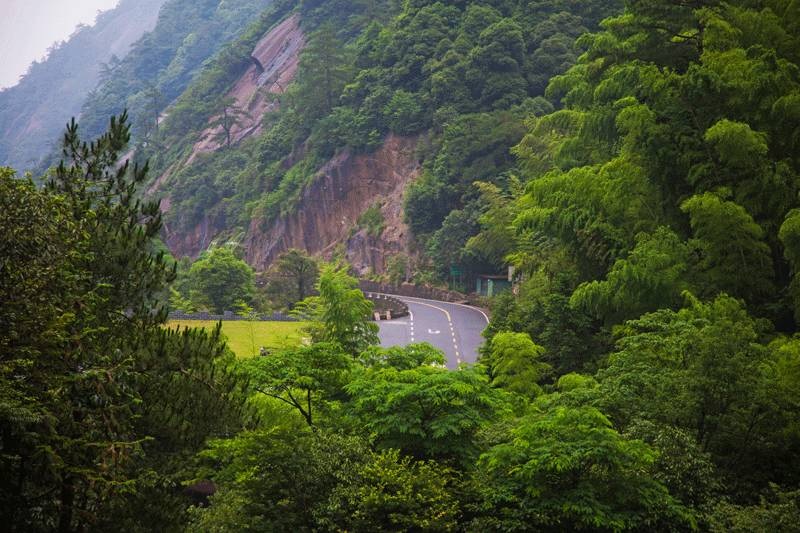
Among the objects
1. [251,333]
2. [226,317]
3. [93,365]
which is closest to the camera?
[93,365]

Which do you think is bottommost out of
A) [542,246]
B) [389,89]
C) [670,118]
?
[542,246]

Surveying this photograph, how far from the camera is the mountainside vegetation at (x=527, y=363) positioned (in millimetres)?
10383

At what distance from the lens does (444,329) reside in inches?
1351

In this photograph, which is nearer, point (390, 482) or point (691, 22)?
point (390, 482)

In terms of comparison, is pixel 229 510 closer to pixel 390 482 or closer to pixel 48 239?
pixel 390 482

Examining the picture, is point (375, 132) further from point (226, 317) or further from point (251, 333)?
point (251, 333)

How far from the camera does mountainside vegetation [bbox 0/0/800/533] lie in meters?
10.4

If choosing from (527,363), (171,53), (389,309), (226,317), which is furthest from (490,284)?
(171,53)

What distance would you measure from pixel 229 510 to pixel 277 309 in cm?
3075

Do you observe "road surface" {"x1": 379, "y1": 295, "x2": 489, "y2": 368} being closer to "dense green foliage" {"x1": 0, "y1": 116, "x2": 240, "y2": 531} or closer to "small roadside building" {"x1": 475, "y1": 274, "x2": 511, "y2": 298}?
"small roadside building" {"x1": 475, "y1": 274, "x2": 511, "y2": 298}

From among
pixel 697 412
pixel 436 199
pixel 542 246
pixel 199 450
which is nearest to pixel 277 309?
pixel 436 199

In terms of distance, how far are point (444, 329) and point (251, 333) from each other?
11226 mm

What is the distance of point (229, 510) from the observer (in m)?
11.8

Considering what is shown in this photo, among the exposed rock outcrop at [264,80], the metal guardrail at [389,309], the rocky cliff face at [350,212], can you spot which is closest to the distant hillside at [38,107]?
the exposed rock outcrop at [264,80]
